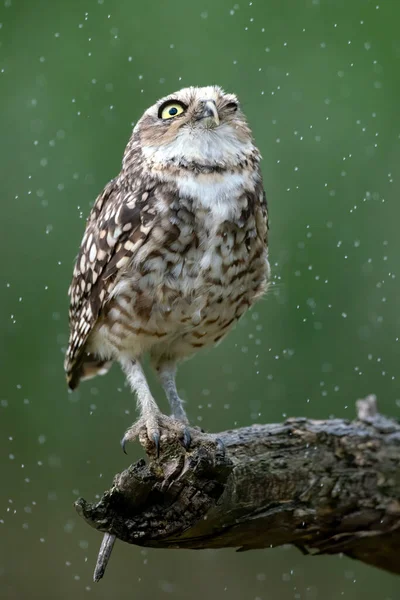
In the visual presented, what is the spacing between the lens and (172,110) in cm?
218

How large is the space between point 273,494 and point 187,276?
581 millimetres

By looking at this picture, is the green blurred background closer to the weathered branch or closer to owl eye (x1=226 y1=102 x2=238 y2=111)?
owl eye (x1=226 y1=102 x2=238 y2=111)

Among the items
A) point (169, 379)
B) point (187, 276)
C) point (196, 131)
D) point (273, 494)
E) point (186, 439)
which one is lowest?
point (273, 494)

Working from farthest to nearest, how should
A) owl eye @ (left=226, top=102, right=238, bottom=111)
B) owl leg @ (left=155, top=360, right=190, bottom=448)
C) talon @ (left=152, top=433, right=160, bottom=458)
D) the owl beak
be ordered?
owl leg @ (left=155, top=360, right=190, bottom=448), owl eye @ (left=226, top=102, right=238, bottom=111), the owl beak, talon @ (left=152, top=433, right=160, bottom=458)

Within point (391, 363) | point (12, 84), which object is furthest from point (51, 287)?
point (391, 363)

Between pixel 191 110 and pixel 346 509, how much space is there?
1029mm

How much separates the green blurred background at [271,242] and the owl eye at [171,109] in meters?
1.06

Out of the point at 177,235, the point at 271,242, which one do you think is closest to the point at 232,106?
the point at 177,235

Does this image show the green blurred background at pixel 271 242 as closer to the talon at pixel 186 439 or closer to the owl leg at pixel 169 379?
the owl leg at pixel 169 379

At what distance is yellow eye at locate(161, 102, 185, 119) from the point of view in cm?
217

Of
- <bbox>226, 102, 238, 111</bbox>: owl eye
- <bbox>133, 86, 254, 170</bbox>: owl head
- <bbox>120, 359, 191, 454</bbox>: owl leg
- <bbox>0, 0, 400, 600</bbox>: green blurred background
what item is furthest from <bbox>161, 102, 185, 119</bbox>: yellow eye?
<bbox>0, 0, 400, 600</bbox>: green blurred background

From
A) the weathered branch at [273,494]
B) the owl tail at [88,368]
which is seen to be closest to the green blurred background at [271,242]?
the owl tail at [88,368]

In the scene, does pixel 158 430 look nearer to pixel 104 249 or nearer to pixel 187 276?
pixel 187 276

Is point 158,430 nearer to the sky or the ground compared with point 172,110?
nearer to the ground
